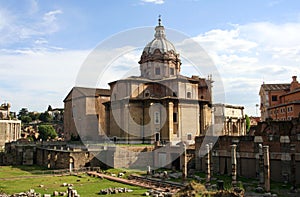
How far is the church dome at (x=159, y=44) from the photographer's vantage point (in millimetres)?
51106

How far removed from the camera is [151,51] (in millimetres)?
50969

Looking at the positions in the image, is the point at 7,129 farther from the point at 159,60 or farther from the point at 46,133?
the point at 159,60

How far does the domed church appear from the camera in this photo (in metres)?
43.7

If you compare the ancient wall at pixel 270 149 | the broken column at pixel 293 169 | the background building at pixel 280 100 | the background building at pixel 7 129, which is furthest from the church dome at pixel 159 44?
the broken column at pixel 293 169

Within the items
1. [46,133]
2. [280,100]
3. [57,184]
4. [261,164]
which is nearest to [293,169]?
[261,164]

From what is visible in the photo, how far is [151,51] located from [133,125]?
1315 centimetres

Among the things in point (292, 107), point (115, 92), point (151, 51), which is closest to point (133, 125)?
point (115, 92)

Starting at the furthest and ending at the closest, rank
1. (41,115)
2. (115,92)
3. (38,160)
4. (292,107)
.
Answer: (41,115)
(115,92)
(38,160)
(292,107)

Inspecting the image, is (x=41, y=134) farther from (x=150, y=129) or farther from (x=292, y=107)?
(x=292, y=107)

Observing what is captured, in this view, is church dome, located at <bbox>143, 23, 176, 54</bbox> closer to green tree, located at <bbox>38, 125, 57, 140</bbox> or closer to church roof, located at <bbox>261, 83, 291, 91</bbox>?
church roof, located at <bbox>261, 83, 291, 91</bbox>

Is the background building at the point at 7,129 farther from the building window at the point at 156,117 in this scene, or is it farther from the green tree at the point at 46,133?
the building window at the point at 156,117

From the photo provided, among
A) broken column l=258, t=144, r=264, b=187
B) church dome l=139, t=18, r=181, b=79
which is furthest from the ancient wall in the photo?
church dome l=139, t=18, r=181, b=79

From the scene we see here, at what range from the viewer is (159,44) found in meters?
51.4

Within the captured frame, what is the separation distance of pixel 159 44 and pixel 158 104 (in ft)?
38.4
